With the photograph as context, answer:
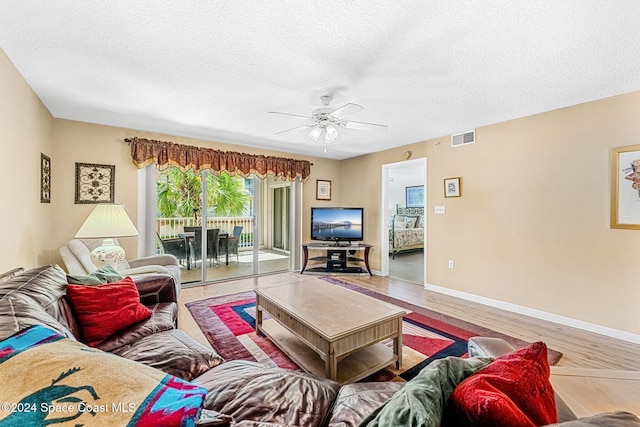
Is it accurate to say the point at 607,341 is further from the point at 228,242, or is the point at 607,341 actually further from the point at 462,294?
the point at 228,242

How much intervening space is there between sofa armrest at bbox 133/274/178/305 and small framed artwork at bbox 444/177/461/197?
3657 mm

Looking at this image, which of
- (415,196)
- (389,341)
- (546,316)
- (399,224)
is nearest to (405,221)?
(399,224)

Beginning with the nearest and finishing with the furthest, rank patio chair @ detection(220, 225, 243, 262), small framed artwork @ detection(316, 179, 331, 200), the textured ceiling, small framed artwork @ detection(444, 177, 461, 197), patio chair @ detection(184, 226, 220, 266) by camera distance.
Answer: the textured ceiling < small framed artwork @ detection(444, 177, 461, 197) < patio chair @ detection(184, 226, 220, 266) < patio chair @ detection(220, 225, 243, 262) < small framed artwork @ detection(316, 179, 331, 200)

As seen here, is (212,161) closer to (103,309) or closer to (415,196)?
(103,309)

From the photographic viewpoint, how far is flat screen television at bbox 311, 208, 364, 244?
17.1 feet

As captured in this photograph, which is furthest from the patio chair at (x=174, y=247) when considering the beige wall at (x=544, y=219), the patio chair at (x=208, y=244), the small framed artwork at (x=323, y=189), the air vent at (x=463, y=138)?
the air vent at (x=463, y=138)

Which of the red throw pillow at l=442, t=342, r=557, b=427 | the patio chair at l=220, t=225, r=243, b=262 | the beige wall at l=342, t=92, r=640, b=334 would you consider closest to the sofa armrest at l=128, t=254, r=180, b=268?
the patio chair at l=220, t=225, r=243, b=262

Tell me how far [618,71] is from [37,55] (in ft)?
14.5

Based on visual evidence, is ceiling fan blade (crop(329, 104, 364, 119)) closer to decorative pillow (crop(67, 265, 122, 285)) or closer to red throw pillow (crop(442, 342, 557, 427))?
red throw pillow (crop(442, 342, 557, 427))

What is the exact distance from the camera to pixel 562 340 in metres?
2.57

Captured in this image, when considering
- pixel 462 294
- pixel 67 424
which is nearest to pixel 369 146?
pixel 462 294

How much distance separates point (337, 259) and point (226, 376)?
13.1ft

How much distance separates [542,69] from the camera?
2.13 metres

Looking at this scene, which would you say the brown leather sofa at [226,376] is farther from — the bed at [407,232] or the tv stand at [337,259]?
the bed at [407,232]
